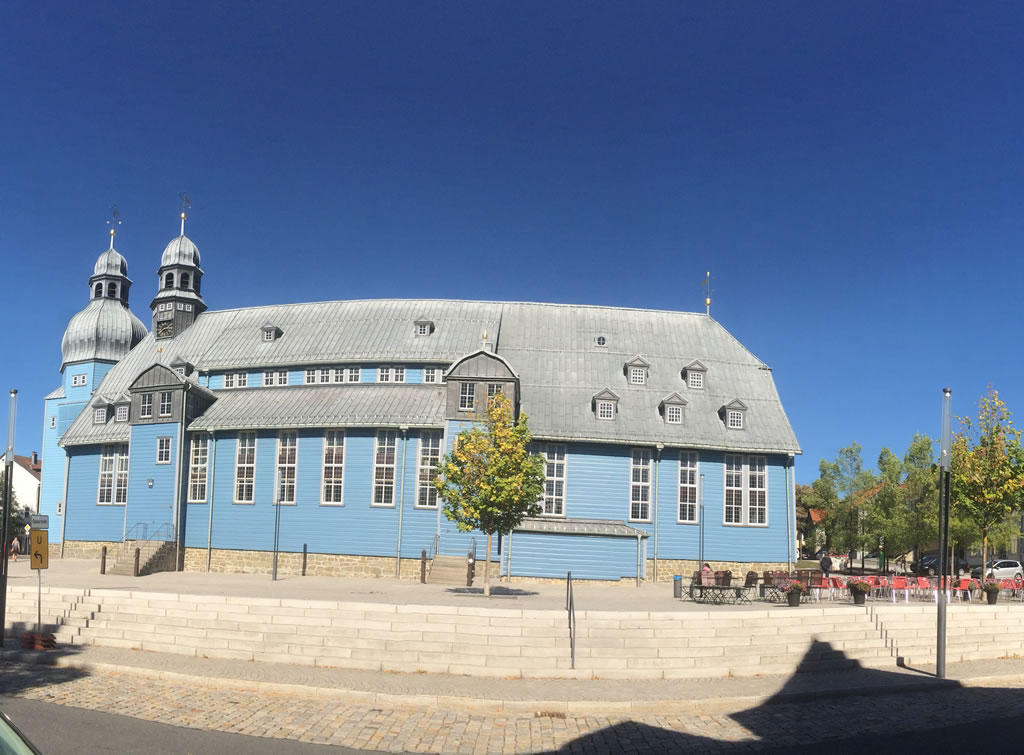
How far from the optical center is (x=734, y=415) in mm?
39000

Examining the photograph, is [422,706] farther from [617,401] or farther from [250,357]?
[250,357]

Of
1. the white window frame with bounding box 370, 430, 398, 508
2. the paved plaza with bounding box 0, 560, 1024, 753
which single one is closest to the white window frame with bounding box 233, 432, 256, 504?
the white window frame with bounding box 370, 430, 398, 508

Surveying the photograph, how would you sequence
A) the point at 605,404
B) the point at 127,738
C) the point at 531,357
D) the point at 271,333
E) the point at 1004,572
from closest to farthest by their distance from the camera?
the point at 127,738 → the point at 605,404 → the point at 531,357 → the point at 271,333 → the point at 1004,572

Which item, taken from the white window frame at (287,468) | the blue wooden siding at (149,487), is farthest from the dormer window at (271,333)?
the white window frame at (287,468)

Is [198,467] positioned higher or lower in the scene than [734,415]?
lower

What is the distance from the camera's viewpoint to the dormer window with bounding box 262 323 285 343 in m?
43.6

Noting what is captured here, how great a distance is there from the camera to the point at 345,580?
34.0 m

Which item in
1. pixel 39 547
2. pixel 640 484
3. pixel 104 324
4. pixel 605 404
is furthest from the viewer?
pixel 104 324

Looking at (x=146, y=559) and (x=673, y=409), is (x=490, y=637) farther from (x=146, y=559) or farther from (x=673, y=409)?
(x=146, y=559)

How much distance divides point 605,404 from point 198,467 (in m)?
19.7

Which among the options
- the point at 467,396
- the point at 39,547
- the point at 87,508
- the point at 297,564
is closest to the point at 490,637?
the point at 39,547

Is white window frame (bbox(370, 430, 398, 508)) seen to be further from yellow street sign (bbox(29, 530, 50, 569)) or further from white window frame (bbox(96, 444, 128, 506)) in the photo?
yellow street sign (bbox(29, 530, 50, 569))

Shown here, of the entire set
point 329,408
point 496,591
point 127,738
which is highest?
point 329,408

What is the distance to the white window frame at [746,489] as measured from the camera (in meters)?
37.7
